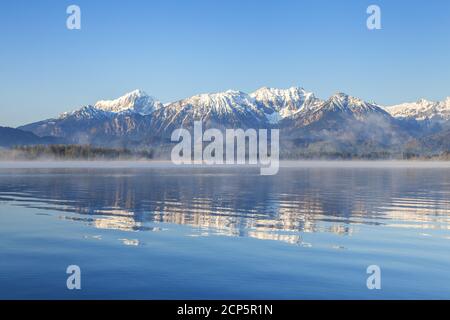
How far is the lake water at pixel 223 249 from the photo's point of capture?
1748cm

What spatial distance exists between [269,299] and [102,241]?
Answer: 1157 centimetres

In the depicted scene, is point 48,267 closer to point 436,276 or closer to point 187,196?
point 436,276

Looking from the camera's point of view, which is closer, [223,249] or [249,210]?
[223,249]

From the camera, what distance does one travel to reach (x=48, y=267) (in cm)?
2031

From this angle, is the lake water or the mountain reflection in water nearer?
the lake water

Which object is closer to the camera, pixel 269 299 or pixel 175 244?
pixel 269 299

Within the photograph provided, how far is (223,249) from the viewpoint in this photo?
23844 millimetres

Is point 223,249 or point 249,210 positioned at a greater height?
point 249,210

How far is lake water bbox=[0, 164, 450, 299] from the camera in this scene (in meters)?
17.5

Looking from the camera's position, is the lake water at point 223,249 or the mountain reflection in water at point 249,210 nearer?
the lake water at point 223,249
